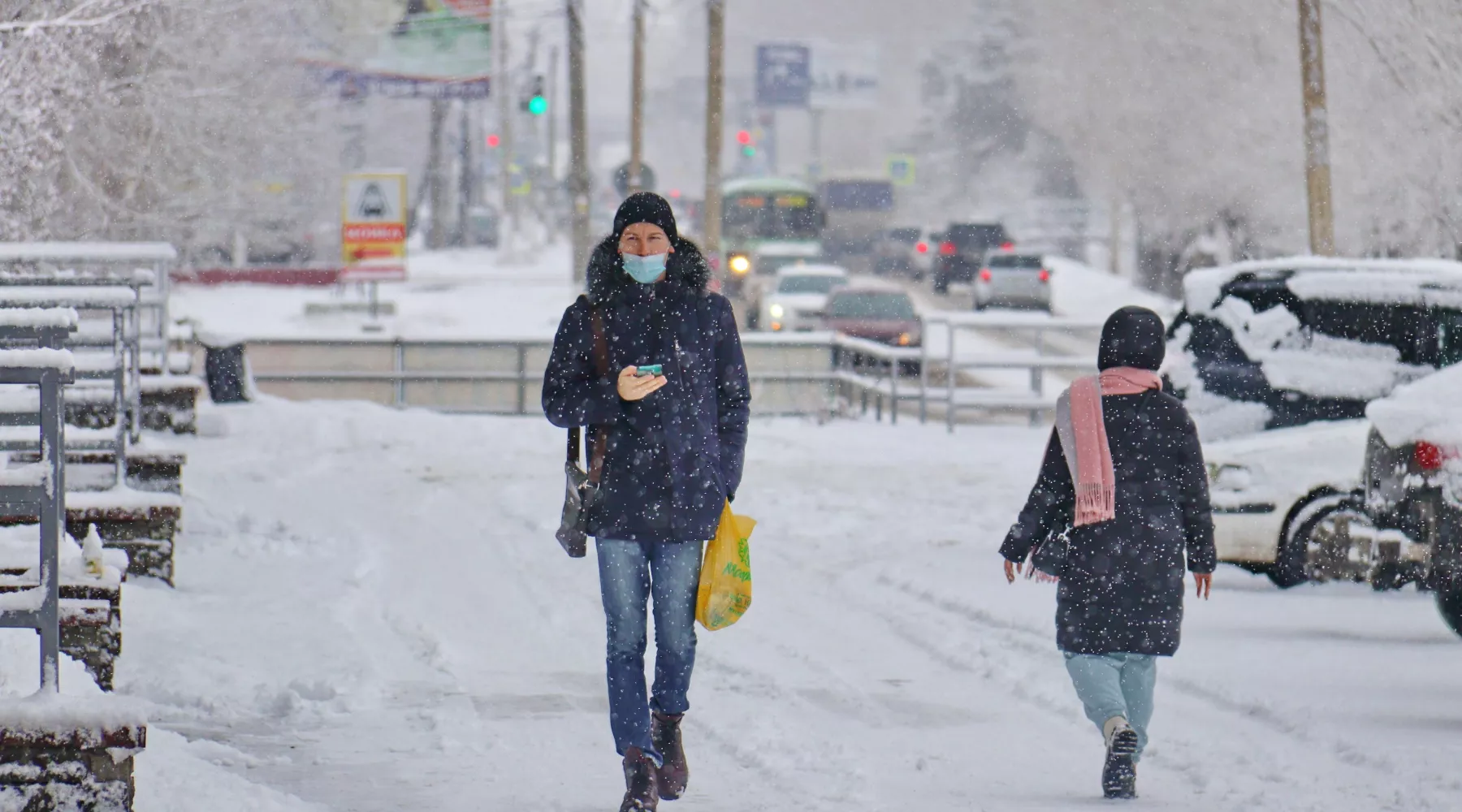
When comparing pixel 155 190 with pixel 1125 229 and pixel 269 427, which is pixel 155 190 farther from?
pixel 1125 229

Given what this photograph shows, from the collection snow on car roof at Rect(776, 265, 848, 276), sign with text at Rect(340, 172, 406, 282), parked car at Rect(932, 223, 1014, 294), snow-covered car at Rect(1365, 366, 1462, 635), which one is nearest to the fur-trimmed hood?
snow-covered car at Rect(1365, 366, 1462, 635)

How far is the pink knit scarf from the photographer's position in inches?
260

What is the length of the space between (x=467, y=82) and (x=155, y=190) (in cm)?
2872

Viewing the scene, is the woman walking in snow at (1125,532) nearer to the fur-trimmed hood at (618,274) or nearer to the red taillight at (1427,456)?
the fur-trimmed hood at (618,274)

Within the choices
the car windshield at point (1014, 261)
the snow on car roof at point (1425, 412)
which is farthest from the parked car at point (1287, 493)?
the car windshield at point (1014, 261)

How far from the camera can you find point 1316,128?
2789 centimetres

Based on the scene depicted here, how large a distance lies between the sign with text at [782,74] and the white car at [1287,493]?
94826 mm

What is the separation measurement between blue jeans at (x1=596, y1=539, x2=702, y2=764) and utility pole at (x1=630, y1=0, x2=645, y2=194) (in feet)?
107

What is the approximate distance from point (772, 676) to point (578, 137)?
37650mm

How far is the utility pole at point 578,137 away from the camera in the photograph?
148 feet

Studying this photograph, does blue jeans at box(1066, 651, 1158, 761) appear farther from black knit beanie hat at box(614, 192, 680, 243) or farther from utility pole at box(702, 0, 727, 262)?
utility pole at box(702, 0, 727, 262)

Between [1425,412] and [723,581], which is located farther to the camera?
[1425,412]

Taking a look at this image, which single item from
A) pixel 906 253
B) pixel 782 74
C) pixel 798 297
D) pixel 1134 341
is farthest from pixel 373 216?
pixel 782 74

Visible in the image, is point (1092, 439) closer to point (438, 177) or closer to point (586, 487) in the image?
point (586, 487)
